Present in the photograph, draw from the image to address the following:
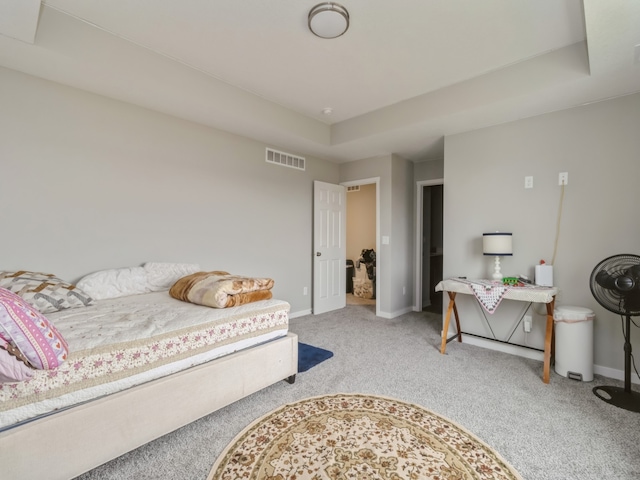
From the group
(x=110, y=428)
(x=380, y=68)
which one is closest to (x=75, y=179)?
(x=110, y=428)

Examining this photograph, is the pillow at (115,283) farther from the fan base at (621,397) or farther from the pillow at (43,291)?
the fan base at (621,397)

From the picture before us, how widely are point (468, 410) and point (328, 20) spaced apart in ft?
9.25

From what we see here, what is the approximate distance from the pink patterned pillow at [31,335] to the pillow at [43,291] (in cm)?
76

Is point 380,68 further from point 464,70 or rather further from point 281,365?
point 281,365

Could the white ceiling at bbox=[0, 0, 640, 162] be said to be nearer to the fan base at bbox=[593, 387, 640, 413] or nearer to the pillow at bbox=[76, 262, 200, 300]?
the pillow at bbox=[76, 262, 200, 300]

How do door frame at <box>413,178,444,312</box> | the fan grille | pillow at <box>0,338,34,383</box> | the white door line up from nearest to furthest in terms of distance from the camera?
1. pillow at <box>0,338,34,383</box>
2. the fan grille
3. the white door
4. door frame at <box>413,178,444,312</box>

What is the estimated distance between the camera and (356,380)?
242 centimetres

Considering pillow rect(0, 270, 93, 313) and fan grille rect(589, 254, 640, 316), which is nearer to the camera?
pillow rect(0, 270, 93, 313)

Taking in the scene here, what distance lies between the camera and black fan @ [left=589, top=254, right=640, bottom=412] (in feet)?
6.79

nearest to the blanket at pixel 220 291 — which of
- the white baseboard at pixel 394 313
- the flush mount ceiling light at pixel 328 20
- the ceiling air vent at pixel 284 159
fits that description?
the flush mount ceiling light at pixel 328 20

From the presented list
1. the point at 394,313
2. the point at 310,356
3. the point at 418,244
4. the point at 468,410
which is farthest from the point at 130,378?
the point at 418,244

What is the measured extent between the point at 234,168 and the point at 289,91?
114 cm

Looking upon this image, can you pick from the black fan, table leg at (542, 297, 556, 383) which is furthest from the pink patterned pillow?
the black fan

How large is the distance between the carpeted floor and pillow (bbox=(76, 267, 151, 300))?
1.37 metres
